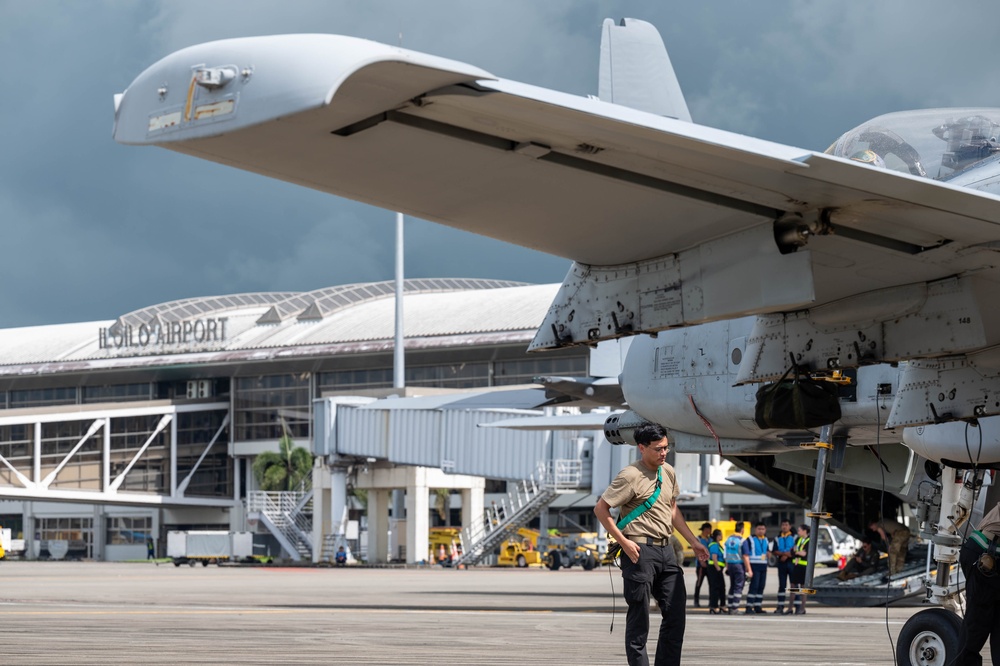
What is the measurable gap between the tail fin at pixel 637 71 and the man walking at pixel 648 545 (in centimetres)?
1169

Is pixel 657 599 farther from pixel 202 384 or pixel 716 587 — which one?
pixel 202 384

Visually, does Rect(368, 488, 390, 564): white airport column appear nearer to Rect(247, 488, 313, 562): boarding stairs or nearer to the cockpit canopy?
Rect(247, 488, 313, 562): boarding stairs

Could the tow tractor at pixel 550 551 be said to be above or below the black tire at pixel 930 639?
below

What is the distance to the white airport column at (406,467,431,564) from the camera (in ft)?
202

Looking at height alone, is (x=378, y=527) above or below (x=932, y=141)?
below

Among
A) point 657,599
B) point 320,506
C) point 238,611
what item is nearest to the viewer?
point 657,599

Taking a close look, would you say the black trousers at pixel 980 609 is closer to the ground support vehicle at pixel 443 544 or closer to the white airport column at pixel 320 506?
the ground support vehicle at pixel 443 544

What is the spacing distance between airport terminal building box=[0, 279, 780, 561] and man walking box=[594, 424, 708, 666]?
206ft

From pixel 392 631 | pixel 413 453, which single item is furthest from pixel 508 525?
pixel 392 631

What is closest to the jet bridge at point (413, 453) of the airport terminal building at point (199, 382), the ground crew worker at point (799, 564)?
the airport terminal building at point (199, 382)

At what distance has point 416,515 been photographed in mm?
62500

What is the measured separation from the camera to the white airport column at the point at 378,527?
63.6 metres

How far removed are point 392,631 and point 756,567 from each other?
9.51m

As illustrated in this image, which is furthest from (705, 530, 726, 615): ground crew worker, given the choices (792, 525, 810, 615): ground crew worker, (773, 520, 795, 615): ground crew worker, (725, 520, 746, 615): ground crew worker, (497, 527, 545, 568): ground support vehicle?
(497, 527, 545, 568): ground support vehicle
